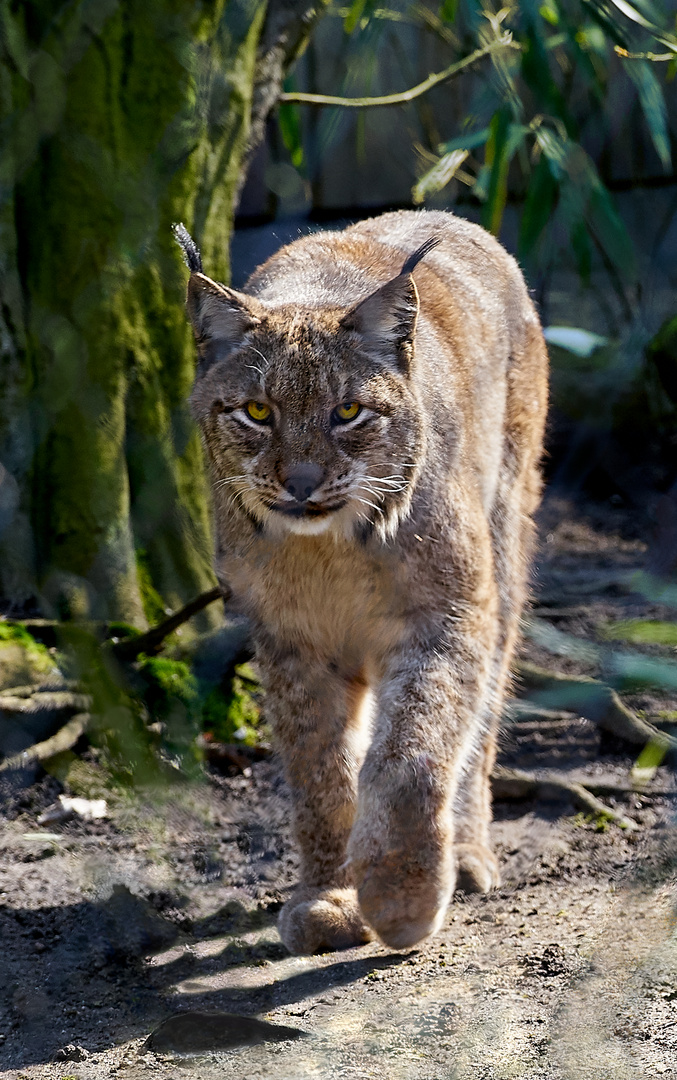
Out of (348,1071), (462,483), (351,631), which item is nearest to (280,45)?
(462,483)

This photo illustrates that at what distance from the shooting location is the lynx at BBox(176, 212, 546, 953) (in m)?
1.82

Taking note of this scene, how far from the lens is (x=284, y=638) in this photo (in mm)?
2119

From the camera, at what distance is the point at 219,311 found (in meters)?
1.92

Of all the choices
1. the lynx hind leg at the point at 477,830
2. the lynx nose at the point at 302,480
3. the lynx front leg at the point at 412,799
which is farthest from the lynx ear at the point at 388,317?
the lynx hind leg at the point at 477,830

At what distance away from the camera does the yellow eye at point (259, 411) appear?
6.09 ft

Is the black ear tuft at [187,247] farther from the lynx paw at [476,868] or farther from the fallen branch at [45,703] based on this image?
the lynx paw at [476,868]

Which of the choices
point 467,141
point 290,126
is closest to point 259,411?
point 467,141

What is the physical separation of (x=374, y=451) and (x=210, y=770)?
1.17 m

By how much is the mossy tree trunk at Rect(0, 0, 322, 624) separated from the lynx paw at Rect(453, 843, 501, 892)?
103cm

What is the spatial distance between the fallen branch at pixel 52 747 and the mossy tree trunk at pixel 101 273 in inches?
11.6

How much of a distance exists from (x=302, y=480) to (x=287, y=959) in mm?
831

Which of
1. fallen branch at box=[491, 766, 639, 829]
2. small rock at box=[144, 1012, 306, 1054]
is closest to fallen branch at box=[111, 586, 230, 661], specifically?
fallen branch at box=[491, 766, 639, 829]

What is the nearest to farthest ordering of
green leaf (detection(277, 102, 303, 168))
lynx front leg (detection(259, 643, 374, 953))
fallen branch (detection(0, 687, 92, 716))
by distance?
lynx front leg (detection(259, 643, 374, 953))
fallen branch (detection(0, 687, 92, 716))
green leaf (detection(277, 102, 303, 168))

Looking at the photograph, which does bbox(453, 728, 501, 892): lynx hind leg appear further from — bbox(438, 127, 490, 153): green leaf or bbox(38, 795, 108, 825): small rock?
bbox(438, 127, 490, 153): green leaf
